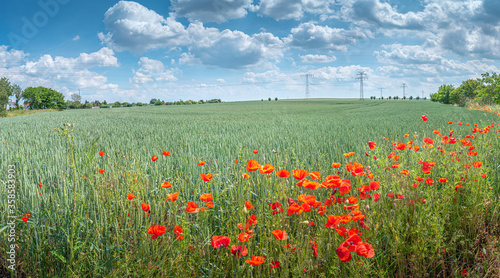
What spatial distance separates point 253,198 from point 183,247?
147 cm

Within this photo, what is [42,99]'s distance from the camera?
93.6 meters

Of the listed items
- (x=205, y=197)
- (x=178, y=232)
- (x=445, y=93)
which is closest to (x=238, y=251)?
(x=205, y=197)

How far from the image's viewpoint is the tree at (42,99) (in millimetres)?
91062

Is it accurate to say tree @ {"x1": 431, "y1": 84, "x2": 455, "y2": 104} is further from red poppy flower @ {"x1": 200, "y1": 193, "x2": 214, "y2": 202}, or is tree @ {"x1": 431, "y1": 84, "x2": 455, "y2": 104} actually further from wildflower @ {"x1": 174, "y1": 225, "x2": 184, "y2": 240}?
wildflower @ {"x1": 174, "y1": 225, "x2": 184, "y2": 240}

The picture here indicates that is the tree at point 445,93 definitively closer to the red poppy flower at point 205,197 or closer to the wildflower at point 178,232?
the red poppy flower at point 205,197

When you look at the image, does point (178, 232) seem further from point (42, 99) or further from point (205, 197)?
point (42, 99)

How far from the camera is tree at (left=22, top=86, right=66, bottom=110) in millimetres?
91062

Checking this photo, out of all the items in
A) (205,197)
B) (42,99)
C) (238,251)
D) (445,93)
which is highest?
(42,99)

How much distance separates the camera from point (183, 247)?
76.9 inches

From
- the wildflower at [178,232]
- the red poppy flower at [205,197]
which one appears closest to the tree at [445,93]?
the red poppy flower at [205,197]

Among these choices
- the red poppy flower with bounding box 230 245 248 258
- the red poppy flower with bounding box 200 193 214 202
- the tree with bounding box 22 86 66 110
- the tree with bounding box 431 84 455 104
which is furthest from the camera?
the tree with bounding box 22 86 66 110

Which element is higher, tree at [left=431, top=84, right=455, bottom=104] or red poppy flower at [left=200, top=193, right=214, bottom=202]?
tree at [left=431, top=84, right=455, bottom=104]

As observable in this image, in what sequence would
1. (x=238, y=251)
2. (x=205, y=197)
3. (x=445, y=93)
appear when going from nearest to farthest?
1. (x=238, y=251)
2. (x=205, y=197)
3. (x=445, y=93)

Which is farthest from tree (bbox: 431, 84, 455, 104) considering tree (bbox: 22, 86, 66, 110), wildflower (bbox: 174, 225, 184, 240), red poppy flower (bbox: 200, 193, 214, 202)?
tree (bbox: 22, 86, 66, 110)
